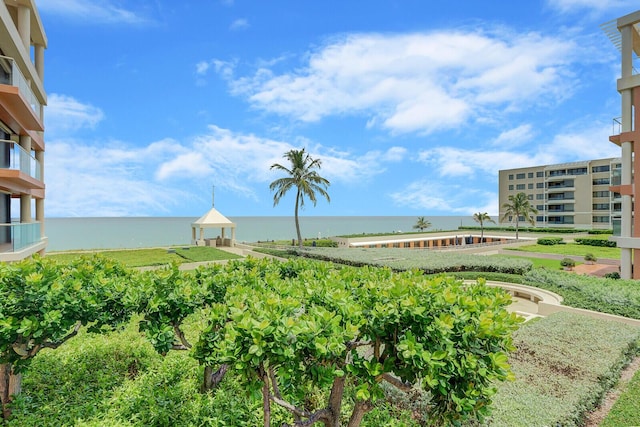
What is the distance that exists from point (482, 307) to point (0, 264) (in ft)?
30.3

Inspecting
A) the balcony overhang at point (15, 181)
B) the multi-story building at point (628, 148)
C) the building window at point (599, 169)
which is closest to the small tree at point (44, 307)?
the balcony overhang at point (15, 181)

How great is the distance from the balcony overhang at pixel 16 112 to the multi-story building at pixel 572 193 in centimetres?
6086

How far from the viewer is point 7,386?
22.3ft

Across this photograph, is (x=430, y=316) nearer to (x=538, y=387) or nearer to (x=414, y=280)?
(x=414, y=280)

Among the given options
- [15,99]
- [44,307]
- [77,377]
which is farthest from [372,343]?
[15,99]

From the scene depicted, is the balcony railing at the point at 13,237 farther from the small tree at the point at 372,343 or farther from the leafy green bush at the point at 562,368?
the leafy green bush at the point at 562,368

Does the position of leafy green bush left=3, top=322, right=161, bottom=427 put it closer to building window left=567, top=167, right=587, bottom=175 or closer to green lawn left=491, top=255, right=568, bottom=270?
green lawn left=491, top=255, right=568, bottom=270

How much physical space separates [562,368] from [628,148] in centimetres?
1712

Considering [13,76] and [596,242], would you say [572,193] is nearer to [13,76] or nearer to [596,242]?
[596,242]

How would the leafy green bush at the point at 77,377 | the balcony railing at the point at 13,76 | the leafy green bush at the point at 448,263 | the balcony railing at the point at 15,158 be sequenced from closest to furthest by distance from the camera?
the leafy green bush at the point at 77,377, the balcony railing at the point at 13,76, the balcony railing at the point at 15,158, the leafy green bush at the point at 448,263

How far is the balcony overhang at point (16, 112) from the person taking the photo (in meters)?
13.3

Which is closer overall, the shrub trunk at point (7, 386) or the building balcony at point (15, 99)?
the shrub trunk at point (7, 386)

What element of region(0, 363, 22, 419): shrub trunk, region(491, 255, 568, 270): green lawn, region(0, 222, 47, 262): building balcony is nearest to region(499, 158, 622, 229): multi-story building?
region(491, 255, 568, 270): green lawn

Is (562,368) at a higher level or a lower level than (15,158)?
lower
